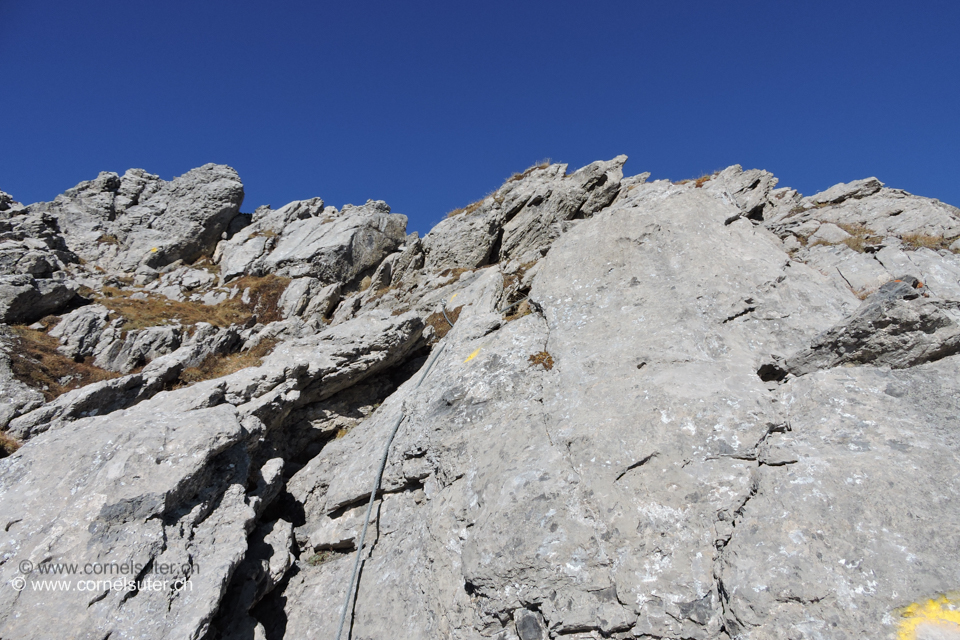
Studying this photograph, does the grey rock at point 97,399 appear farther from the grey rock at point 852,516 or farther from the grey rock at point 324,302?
the grey rock at point 852,516

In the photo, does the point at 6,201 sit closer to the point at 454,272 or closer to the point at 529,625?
the point at 454,272

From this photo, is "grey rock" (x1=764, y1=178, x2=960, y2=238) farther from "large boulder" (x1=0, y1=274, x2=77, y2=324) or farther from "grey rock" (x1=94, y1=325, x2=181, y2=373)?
"large boulder" (x1=0, y1=274, x2=77, y2=324)

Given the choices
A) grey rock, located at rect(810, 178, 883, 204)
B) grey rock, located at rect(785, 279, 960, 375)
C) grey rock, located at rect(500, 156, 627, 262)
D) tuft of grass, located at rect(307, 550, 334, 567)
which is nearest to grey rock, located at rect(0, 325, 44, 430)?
tuft of grass, located at rect(307, 550, 334, 567)

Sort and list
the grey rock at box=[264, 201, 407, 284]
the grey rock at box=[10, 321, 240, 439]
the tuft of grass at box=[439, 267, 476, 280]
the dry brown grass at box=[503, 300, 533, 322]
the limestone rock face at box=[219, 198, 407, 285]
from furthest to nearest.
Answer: the limestone rock face at box=[219, 198, 407, 285], the grey rock at box=[264, 201, 407, 284], the tuft of grass at box=[439, 267, 476, 280], the grey rock at box=[10, 321, 240, 439], the dry brown grass at box=[503, 300, 533, 322]

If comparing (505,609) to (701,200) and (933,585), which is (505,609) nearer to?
(933,585)

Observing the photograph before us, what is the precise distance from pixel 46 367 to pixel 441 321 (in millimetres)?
20404

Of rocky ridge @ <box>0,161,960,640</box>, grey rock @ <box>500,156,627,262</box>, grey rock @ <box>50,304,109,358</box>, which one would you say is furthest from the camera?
grey rock @ <box>50,304,109,358</box>

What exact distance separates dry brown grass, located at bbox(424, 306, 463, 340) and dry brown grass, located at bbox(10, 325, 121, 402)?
17522mm

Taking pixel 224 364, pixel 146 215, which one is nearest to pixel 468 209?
pixel 224 364

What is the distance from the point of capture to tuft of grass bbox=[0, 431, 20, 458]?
46.1 ft

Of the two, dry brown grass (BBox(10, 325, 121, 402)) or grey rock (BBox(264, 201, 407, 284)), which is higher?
grey rock (BBox(264, 201, 407, 284))

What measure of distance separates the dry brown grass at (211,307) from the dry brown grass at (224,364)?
28.6 ft

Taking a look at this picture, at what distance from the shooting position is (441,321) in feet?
69.0

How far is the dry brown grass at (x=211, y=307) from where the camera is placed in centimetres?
3238
